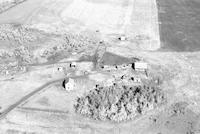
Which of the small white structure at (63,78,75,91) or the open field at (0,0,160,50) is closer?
the small white structure at (63,78,75,91)

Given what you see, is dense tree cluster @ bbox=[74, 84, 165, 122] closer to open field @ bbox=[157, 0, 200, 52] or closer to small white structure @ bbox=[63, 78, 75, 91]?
small white structure @ bbox=[63, 78, 75, 91]

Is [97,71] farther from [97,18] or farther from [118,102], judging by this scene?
[97,18]

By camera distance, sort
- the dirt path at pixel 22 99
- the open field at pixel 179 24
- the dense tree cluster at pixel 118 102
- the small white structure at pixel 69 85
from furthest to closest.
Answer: the open field at pixel 179 24 → the small white structure at pixel 69 85 → the dirt path at pixel 22 99 → the dense tree cluster at pixel 118 102

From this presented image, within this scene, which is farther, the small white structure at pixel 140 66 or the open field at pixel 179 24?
the open field at pixel 179 24

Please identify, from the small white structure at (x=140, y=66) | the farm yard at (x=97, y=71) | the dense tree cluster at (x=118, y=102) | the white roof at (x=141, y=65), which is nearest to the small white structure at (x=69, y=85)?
the farm yard at (x=97, y=71)

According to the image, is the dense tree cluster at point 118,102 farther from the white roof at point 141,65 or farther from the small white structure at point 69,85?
the white roof at point 141,65

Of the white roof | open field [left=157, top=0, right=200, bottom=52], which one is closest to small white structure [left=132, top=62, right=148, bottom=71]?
the white roof
